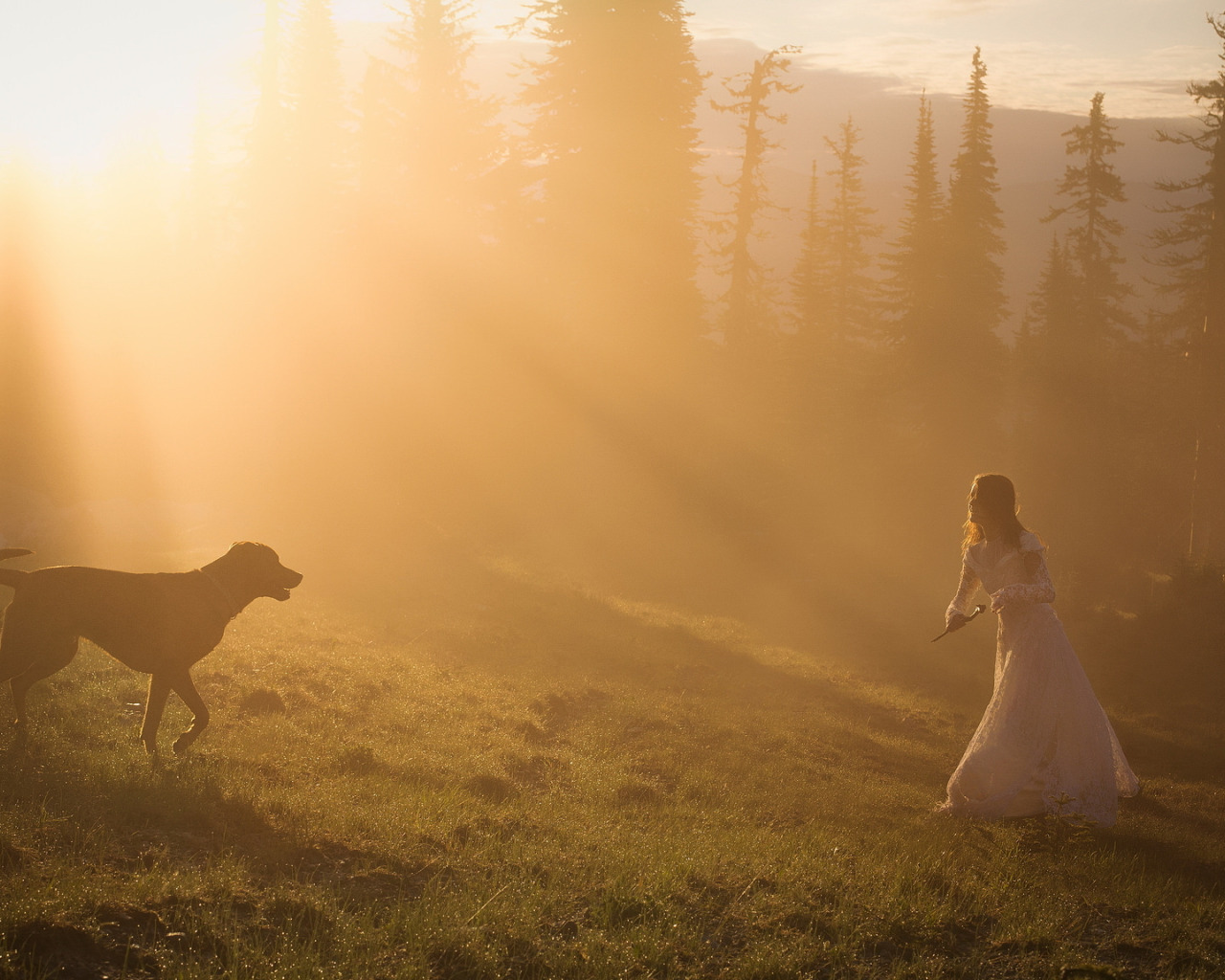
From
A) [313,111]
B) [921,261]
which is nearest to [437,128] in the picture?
[313,111]

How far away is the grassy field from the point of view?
4.64 metres

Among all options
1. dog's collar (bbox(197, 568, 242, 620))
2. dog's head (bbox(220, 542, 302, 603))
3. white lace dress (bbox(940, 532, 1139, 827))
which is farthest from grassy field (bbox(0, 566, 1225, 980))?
dog's head (bbox(220, 542, 302, 603))

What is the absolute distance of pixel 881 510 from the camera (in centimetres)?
3391

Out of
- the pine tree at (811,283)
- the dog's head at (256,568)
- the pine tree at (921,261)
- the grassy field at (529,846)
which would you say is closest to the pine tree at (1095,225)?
the pine tree at (921,261)

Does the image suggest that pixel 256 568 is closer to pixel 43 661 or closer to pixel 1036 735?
pixel 43 661

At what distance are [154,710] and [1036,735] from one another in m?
7.88

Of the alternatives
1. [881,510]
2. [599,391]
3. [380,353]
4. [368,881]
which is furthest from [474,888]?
[881,510]

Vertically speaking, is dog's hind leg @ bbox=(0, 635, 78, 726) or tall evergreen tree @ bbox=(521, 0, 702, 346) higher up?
tall evergreen tree @ bbox=(521, 0, 702, 346)

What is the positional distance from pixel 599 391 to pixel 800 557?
9380mm

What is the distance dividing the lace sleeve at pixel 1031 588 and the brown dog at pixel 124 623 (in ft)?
23.6

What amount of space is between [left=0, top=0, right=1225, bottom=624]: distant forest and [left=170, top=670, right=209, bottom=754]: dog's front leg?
1554 cm

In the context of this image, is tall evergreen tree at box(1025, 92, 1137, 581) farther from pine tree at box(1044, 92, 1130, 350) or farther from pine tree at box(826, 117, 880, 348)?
pine tree at box(826, 117, 880, 348)

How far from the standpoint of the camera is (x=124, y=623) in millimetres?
7246

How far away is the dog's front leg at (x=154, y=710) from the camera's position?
23.9 feet
